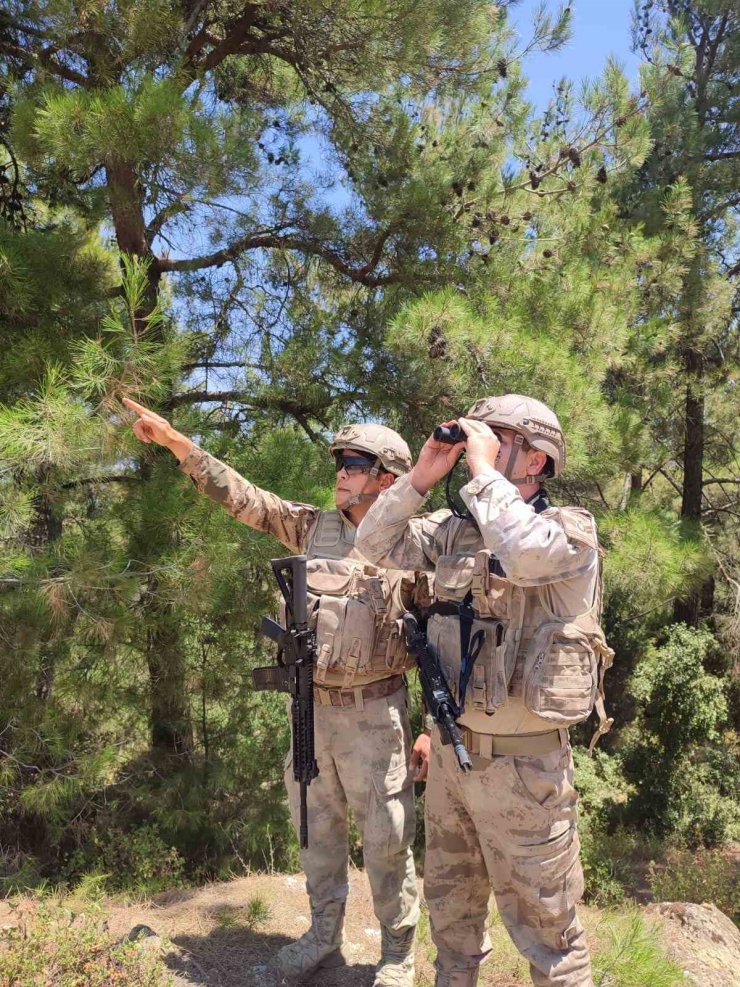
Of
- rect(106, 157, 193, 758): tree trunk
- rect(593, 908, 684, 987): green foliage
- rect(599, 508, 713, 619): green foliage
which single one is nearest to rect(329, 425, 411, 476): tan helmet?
rect(106, 157, 193, 758): tree trunk

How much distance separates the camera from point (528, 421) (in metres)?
2.30

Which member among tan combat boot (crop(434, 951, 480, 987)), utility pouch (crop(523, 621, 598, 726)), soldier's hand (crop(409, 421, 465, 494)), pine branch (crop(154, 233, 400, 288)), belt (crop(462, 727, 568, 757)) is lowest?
tan combat boot (crop(434, 951, 480, 987))

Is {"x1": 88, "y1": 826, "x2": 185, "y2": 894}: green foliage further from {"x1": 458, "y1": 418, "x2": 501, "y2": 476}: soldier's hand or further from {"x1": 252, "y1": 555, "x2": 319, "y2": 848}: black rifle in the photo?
{"x1": 458, "y1": 418, "x2": 501, "y2": 476}: soldier's hand

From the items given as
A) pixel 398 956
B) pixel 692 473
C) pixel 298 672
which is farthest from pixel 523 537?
pixel 692 473

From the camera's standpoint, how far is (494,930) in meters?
3.50

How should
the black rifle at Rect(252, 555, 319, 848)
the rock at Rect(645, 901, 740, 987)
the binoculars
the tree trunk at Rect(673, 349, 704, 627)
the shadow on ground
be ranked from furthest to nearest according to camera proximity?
1. the tree trunk at Rect(673, 349, 704, 627)
2. the rock at Rect(645, 901, 740, 987)
3. the shadow on ground
4. the black rifle at Rect(252, 555, 319, 848)
5. the binoculars

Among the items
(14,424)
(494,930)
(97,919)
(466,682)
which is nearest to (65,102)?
(14,424)

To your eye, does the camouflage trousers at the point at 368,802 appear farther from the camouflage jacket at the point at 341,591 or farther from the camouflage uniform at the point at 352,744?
the camouflage jacket at the point at 341,591

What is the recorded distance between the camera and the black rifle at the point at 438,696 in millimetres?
2125

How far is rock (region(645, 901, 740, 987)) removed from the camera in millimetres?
3238

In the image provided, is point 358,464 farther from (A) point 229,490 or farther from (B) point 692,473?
(B) point 692,473

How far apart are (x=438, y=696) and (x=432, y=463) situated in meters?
0.64

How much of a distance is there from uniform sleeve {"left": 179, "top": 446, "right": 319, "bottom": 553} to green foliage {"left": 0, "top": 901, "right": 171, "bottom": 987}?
142 centimetres

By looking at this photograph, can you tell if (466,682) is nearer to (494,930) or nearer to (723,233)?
(494,930)
